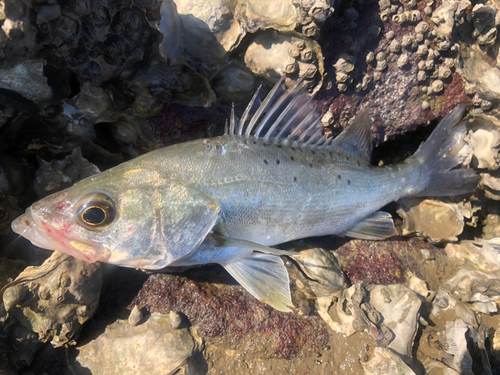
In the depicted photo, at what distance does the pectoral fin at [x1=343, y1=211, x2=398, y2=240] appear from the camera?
9.43ft

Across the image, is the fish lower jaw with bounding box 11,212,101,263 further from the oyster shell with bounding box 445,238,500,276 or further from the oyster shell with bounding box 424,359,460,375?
the oyster shell with bounding box 445,238,500,276

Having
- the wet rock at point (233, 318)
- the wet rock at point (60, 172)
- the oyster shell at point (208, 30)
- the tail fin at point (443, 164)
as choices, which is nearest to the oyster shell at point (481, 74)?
the tail fin at point (443, 164)

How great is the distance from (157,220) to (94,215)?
14.5 inches

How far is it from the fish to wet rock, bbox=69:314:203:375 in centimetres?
55

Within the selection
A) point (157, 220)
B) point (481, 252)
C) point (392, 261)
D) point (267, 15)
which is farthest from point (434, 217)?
point (157, 220)

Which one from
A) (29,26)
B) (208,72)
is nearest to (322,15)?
(208,72)

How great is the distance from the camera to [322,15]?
2.24 meters

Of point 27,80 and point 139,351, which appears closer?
point 27,80

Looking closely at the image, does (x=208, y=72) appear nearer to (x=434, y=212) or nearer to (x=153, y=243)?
(x=153, y=243)

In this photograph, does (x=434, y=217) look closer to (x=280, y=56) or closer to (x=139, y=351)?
(x=280, y=56)

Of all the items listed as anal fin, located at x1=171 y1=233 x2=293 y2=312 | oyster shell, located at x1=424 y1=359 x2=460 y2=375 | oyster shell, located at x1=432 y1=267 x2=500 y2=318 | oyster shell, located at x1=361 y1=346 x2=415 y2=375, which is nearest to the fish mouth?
anal fin, located at x1=171 y1=233 x2=293 y2=312

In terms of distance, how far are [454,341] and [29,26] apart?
11.9 feet

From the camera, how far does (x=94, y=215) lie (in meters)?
1.83

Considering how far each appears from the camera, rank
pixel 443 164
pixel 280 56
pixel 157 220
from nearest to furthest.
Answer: pixel 157 220 < pixel 280 56 < pixel 443 164
